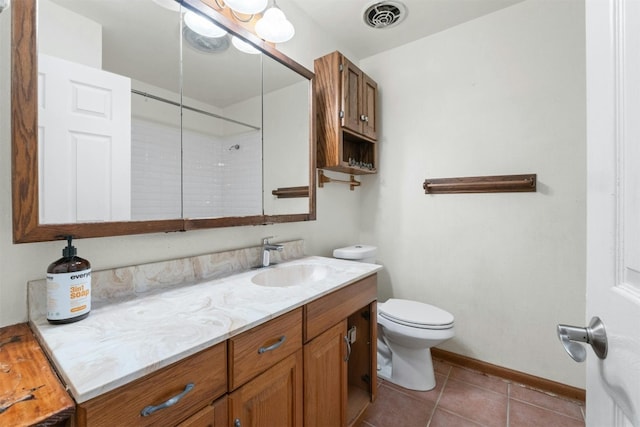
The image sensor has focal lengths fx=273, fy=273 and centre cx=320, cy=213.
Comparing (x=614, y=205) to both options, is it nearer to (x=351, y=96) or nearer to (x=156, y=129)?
(x=156, y=129)

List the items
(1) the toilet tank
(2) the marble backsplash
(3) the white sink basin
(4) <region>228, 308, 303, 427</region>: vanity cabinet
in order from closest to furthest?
(4) <region>228, 308, 303, 427</region>: vanity cabinet < (2) the marble backsplash < (3) the white sink basin < (1) the toilet tank

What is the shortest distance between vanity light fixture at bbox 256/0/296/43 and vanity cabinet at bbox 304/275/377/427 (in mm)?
1345

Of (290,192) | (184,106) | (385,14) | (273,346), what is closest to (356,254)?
(290,192)

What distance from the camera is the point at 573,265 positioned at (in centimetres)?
162

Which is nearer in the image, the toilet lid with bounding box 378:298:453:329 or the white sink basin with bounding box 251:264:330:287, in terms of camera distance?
the white sink basin with bounding box 251:264:330:287

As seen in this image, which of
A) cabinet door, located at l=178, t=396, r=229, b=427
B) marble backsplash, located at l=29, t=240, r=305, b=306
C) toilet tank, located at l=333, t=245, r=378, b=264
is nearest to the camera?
cabinet door, located at l=178, t=396, r=229, b=427

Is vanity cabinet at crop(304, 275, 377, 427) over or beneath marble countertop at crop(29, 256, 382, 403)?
beneath

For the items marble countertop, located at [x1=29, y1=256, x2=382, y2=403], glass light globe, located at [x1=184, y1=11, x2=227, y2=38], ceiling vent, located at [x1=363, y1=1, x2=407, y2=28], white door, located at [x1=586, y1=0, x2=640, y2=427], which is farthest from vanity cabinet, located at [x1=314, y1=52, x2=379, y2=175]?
white door, located at [x1=586, y1=0, x2=640, y2=427]

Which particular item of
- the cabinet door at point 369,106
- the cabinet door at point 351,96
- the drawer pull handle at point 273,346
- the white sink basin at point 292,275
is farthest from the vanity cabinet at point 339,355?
the cabinet door at point 369,106

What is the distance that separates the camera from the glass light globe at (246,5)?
1.25 metres

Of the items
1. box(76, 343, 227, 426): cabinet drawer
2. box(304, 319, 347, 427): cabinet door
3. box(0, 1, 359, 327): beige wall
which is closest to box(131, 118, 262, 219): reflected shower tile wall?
box(0, 1, 359, 327): beige wall

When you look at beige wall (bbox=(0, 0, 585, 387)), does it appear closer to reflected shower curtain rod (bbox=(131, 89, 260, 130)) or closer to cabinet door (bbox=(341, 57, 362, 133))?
cabinet door (bbox=(341, 57, 362, 133))

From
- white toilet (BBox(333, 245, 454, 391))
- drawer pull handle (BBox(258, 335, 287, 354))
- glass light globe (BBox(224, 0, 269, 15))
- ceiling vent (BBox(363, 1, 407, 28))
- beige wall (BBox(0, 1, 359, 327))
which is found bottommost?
white toilet (BBox(333, 245, 454, 391))

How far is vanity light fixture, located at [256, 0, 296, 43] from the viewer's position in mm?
1416
